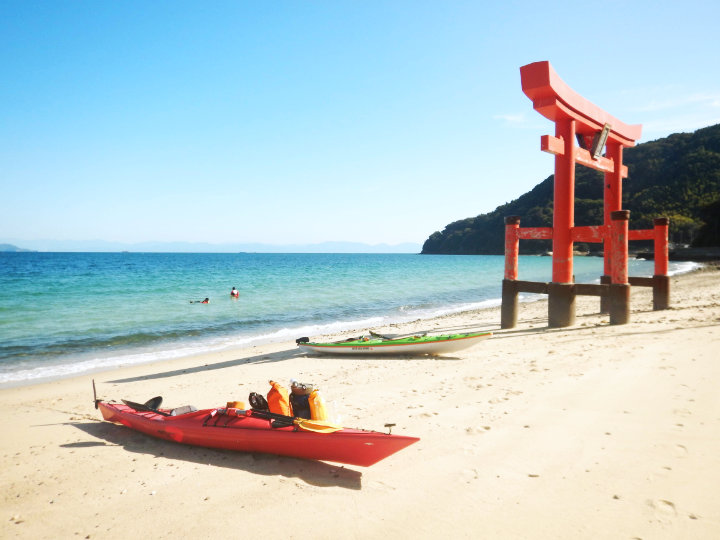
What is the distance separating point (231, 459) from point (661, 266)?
41.3 ft

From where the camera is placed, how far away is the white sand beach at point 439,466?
10.7ft

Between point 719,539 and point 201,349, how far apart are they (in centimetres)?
1149

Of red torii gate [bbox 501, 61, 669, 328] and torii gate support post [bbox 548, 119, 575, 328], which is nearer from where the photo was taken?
red torii gate [bbox 501, 61, 669, 328]

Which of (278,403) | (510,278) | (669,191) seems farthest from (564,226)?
(669,191)

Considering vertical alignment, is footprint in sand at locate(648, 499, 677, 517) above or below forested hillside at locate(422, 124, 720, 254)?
below

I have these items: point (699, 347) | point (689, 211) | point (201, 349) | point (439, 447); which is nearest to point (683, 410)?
point (439, 447)

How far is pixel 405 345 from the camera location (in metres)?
9.02

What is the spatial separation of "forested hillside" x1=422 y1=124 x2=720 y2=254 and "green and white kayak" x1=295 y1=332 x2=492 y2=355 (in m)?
63.3

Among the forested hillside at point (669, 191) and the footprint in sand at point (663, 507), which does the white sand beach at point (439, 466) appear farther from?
the forested hillside at point (669, 191)

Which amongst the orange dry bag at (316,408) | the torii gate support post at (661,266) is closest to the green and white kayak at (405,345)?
the orange dry bag at (316,408)

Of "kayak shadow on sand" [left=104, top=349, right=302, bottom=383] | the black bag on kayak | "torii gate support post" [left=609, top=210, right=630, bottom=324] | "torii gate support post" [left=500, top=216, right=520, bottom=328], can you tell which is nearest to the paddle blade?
the black bag on kayak

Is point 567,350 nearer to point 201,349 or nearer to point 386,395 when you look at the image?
point 386,395

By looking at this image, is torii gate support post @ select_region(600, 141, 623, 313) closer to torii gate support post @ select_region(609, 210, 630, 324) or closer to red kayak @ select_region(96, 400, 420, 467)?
torii gate support post @ select_region(609, 210, 630, 324)

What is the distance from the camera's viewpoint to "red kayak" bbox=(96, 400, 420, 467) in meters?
4.02
